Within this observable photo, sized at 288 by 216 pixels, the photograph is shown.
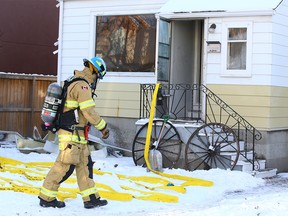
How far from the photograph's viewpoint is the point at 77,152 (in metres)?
7.38

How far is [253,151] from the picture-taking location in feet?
35.4

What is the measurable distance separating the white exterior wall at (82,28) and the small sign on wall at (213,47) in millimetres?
2159

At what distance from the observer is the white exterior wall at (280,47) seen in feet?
37.6

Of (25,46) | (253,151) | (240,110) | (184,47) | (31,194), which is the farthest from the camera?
(25,46)

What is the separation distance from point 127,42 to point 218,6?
2716 mm

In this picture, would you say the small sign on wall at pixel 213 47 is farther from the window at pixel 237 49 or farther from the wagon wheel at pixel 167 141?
the wagon wheel at pixel 167 141

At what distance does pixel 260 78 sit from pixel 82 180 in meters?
5.36

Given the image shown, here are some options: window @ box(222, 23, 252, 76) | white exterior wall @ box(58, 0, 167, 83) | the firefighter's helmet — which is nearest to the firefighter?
the firefighter's helmet

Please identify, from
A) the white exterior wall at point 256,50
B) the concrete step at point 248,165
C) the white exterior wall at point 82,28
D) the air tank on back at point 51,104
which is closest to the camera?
the air tank on back at point 51,104

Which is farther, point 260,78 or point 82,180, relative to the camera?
point 260,78

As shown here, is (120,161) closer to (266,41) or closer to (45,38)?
(266,41)

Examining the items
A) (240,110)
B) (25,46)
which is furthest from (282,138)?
(25,46)

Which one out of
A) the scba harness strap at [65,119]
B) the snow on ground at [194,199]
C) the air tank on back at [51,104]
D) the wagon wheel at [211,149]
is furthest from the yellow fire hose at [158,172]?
the air tank on back at [51,104]

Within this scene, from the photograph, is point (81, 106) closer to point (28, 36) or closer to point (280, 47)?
point (280, 47)
